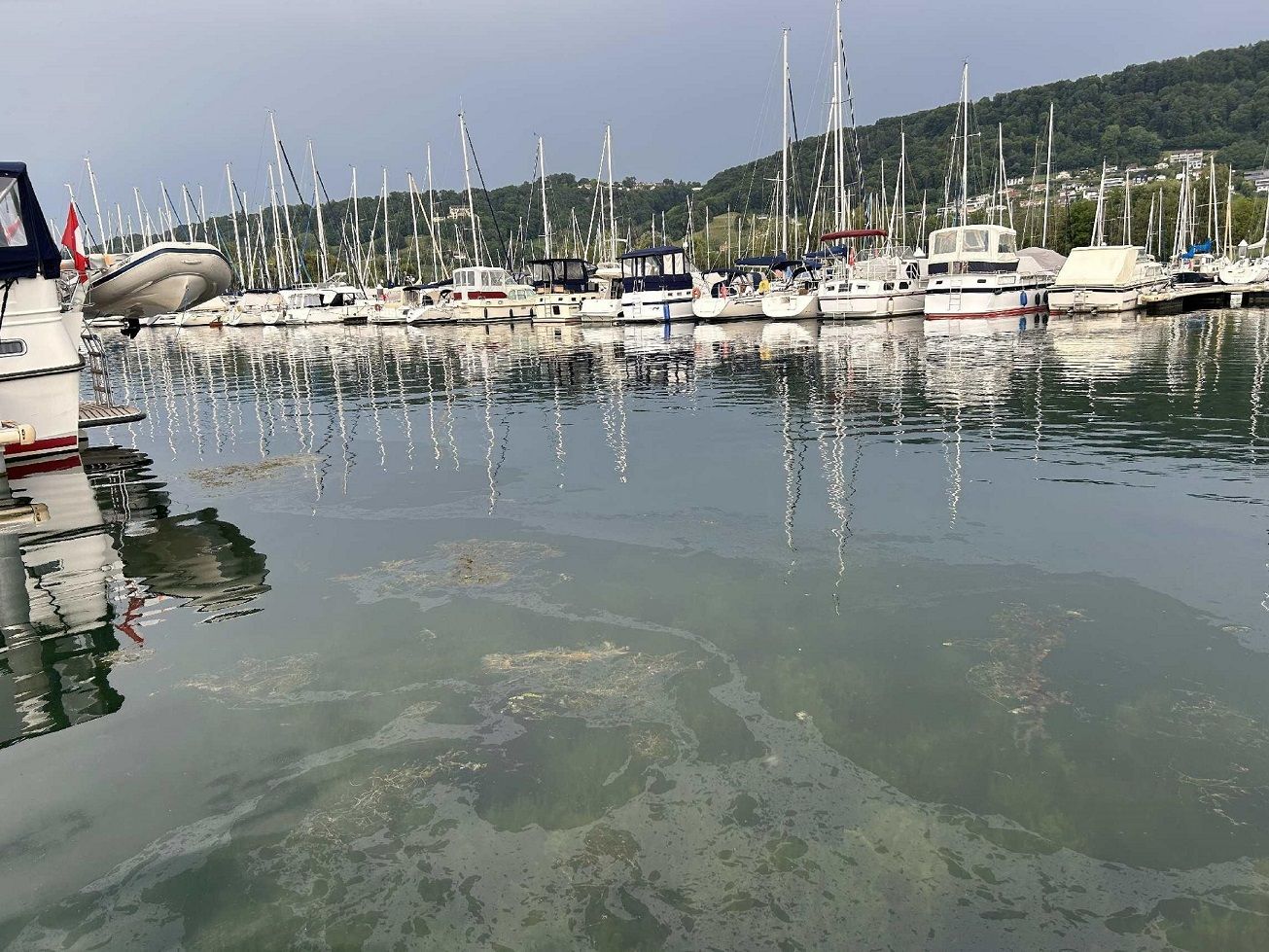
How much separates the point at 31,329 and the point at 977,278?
43.3m

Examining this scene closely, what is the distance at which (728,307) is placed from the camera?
190 feet

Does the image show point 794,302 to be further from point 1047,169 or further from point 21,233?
point 21,233

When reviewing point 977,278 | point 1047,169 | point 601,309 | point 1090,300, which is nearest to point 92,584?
point 977,278

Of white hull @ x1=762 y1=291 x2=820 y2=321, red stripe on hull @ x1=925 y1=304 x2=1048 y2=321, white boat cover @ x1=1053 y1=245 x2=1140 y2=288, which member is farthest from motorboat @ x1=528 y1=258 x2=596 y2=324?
white boat cover @ x1=1053 y1=245 x2=1140 y2=288

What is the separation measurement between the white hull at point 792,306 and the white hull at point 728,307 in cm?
314

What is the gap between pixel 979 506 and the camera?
11.1m

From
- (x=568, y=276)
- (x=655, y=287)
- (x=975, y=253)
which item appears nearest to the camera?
(x=975, y=253)

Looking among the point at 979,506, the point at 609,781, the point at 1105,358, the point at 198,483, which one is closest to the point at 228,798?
the point at 609,781

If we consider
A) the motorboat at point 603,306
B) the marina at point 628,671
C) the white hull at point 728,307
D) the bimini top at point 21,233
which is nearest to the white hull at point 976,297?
the white hull at point 728,307

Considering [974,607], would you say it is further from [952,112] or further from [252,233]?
[952,112]

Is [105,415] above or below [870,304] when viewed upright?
below

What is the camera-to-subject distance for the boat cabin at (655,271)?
59906 mm

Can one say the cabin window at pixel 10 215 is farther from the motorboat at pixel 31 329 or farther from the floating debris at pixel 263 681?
the floating debris at pixel 263 681

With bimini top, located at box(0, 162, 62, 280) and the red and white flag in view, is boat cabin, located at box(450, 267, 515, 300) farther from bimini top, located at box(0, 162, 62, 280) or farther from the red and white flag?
bimini top, located at box(0, 162, 62, 280)
